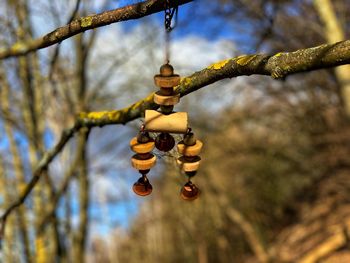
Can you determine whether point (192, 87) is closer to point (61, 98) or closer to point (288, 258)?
point (61, 98)

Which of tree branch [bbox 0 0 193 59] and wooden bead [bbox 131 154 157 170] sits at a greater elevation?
tree branch [bbox 0 0 193 59]

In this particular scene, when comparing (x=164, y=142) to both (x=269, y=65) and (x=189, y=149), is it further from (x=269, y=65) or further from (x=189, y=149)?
(x=269, y=65)

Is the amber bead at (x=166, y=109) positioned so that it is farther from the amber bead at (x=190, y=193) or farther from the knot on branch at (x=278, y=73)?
the knot on branch at (x=278, y=73)

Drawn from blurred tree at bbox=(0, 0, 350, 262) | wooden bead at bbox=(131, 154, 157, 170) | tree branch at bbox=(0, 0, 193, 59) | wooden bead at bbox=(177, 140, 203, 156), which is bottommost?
blurred tree at bbox=(0, 0, 350, 262)

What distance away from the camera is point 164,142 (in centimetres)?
196

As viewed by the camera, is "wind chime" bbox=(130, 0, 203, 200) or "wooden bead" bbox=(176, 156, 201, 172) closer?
"wind chime" bbox=(130, 0, 203, 200)

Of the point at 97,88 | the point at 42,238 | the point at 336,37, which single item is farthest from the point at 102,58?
the point at 336,37

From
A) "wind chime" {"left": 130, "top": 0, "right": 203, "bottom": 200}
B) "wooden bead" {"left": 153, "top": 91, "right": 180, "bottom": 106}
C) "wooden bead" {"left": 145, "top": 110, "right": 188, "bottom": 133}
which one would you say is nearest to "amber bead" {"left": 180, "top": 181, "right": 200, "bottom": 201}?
"wind chime" {"left": 130, "top": 0, "right": 203, "bottom": 200}

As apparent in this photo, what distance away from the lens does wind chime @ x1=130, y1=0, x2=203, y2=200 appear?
1.92 m

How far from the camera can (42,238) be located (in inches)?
278

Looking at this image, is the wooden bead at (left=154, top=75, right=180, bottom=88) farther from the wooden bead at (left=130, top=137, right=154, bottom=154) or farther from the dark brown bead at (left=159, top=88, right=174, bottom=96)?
the wooden bead at (left=130, top=137, right=154, bottom=154)

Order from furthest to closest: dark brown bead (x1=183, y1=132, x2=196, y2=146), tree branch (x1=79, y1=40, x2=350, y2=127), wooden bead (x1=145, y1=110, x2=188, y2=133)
→ dark brown bead (x1=183, y1=132, x2=196, y2=146) → wooden bead (x1=145, y1=110, x2=188, y2=133) → tree branch (x1=79, y1=40, x2=350, y2=127)

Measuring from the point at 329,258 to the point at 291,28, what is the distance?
21.2ft

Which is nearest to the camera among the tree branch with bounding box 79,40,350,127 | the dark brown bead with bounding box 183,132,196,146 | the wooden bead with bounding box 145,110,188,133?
the tree branch with bounding box 79,40,350,127
